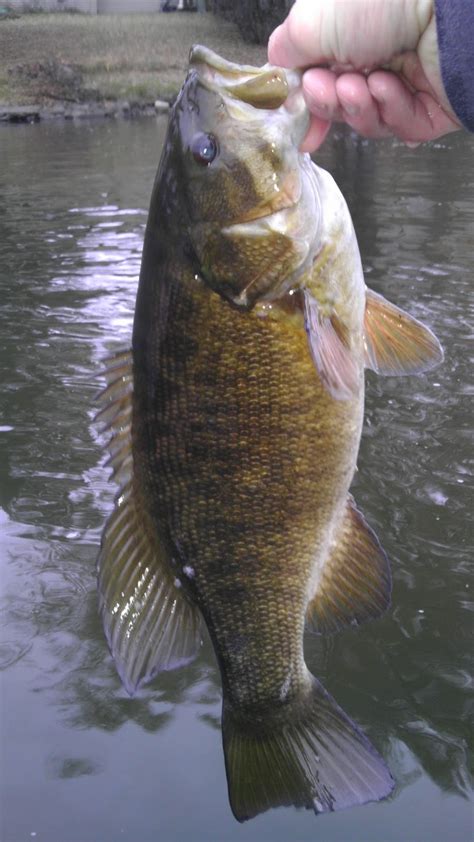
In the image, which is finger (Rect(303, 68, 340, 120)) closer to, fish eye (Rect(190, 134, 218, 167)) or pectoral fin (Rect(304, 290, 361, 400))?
fish eye (Rect(190, 134, 218, 167))

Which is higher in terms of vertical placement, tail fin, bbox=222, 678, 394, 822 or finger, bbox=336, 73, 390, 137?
finger, bbox=336, 73, 390, 137

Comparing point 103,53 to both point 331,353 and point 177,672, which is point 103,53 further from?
point 331,353

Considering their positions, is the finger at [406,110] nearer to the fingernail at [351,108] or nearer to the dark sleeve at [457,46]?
the fingernail at [351,108]

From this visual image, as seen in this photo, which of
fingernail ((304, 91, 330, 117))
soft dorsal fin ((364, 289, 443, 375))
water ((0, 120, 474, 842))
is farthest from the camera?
water ((0, 120, 474, 842))

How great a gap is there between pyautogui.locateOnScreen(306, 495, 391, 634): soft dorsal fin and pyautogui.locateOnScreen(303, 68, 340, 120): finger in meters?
0.91

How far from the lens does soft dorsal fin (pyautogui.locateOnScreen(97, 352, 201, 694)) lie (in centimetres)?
200

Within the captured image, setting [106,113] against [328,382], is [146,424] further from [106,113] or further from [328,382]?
[106,113]

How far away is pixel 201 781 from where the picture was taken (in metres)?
2.69

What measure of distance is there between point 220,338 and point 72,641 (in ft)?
6.08

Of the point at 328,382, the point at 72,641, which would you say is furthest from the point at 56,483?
the point at 328,382

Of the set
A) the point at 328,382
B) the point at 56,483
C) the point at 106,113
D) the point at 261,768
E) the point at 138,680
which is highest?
the point at 328,382

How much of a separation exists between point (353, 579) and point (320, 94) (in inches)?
45.1

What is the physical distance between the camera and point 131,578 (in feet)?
6.68

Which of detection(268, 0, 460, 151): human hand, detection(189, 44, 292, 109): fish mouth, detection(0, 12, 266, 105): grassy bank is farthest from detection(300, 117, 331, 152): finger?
detection(0, 12, 266, 105): grassy bank
